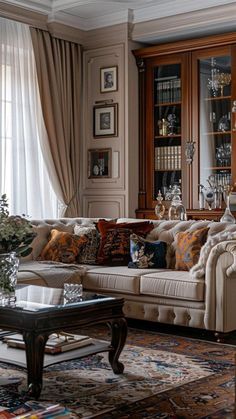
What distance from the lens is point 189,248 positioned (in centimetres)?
507

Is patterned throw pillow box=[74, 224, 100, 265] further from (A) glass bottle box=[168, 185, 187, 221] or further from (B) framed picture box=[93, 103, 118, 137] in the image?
(B) framed picture box=[93, 103, 118, 137]

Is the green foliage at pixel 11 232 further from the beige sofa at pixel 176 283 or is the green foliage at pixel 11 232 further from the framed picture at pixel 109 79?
the framed picture at pixel 109 79

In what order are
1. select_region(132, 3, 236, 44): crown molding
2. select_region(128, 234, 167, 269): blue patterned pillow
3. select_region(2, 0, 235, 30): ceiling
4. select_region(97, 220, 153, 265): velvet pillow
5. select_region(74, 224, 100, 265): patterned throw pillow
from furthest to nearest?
select_region(2, 0, 235, 30): ceiling → select_region(132, 3, 236, 44): crown molding → select_region(74, 224, 100, 265): patterned throw pillow → select_region(97, 220, 153, 265): velvet pillow → select_region(128, 234, 167, 269): blue patterned pillow

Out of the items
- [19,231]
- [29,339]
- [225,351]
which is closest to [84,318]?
[29,339]

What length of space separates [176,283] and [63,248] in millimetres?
1306

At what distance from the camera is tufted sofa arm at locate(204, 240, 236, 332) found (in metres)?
4.50

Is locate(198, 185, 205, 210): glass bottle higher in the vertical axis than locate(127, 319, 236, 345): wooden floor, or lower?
higher

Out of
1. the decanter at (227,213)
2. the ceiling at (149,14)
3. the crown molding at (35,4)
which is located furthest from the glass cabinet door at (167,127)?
the crown molding at (35,4)

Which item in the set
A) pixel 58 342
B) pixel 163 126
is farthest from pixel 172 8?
pixel 58 342

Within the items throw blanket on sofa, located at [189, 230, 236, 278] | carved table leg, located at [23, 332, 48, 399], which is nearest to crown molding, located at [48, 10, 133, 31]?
throw blanket on sofa, located at [189, 230, 236, 278]

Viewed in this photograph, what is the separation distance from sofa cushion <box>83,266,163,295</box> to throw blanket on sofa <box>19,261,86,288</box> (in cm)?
10

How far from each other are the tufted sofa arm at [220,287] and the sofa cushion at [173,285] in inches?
2.9

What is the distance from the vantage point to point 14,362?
3.31 meters

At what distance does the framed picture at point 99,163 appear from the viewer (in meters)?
7.44
